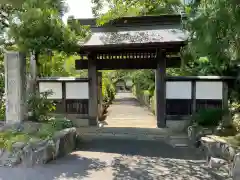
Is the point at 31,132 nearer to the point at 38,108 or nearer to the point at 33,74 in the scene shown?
the point at 38,108

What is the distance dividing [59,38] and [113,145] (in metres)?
3.68

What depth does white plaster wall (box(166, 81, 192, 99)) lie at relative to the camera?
10617mm

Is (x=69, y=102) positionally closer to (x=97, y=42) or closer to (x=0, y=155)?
(x=97, y=42)

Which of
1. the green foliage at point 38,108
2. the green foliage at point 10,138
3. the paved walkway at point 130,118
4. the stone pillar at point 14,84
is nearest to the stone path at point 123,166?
the green foliage at point 10,138

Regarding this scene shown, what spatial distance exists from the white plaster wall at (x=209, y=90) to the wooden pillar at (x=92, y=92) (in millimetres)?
4214

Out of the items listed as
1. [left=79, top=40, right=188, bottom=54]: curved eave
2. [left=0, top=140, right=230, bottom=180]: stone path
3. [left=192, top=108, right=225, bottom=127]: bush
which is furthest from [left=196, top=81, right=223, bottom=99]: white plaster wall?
[left=0, top=140, right=230, bottom=180]: stone path

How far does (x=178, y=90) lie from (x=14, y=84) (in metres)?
6.18

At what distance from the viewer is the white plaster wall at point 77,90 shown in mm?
11336

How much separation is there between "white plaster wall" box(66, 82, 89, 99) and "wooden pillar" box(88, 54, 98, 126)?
24 cm

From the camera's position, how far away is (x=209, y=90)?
34.3 ft

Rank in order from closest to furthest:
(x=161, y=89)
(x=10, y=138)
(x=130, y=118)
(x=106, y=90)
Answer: (x=10, y=138), (x=161, y=89), (x=130, y=118), (x=106, y=90)

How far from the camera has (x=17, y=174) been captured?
5.77 m

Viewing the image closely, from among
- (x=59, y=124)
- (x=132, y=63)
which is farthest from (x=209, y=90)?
(x=59, y=124)

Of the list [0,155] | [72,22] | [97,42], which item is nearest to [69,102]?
[97,42]
